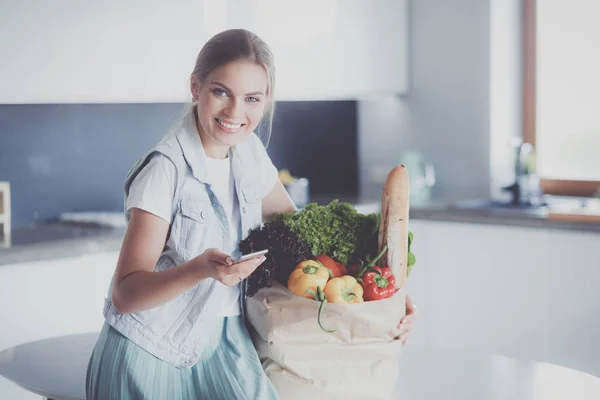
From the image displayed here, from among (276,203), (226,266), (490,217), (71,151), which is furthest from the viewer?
(490,217)

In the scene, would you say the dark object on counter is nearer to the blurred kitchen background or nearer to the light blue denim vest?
the light blue denim vest

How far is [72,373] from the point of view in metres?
1.74

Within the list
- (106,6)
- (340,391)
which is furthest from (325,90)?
(340,391)

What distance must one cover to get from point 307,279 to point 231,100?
14.9 inches

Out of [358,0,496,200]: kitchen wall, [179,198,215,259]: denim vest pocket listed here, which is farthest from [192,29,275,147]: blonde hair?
[358,0,496,200]: kitchen wall

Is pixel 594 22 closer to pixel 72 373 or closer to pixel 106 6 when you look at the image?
pixel 106 6

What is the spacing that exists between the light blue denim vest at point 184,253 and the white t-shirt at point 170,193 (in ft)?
0.05

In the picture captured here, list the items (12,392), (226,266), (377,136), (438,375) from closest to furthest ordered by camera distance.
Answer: (226,266)
(438,375)
(12,392)
(377,136)

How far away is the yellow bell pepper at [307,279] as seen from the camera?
1.51m

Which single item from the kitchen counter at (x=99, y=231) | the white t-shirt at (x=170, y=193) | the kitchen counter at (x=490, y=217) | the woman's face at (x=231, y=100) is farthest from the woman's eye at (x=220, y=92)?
the kitchen counter at (x=490, y=217)

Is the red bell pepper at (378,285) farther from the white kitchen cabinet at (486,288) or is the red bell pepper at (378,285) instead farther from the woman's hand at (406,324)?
the white kitchen cabinet at (486,288)

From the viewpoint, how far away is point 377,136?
4242 mm

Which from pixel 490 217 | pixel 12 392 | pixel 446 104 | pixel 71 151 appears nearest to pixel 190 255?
pixel 12 392

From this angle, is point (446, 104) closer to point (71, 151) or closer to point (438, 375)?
point (71, 151)
